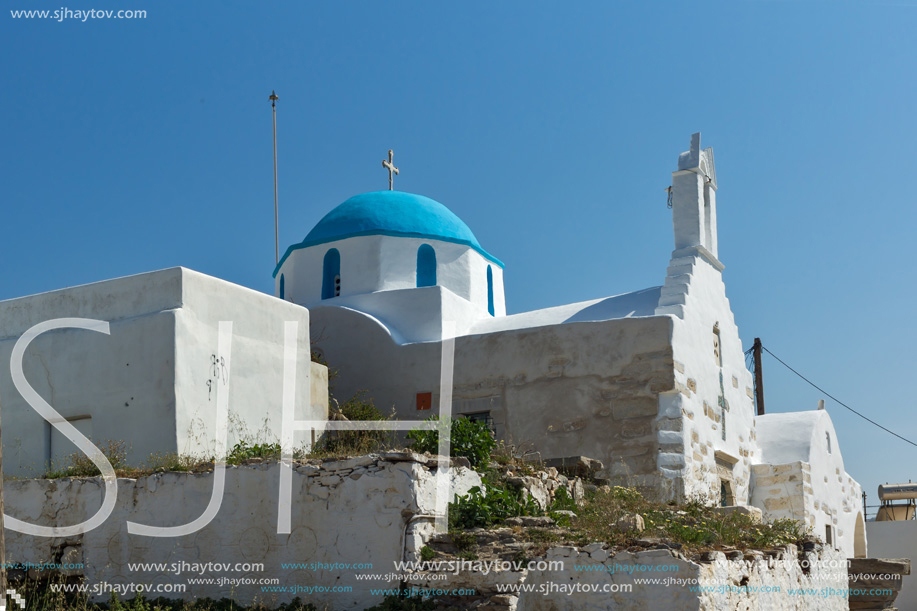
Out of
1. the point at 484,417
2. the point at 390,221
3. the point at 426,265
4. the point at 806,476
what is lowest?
the point at 806,476

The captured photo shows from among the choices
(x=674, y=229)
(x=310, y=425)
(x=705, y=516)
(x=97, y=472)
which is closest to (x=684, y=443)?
(x=705, y=516)

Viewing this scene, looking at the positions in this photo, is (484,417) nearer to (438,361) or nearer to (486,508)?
(438,361)

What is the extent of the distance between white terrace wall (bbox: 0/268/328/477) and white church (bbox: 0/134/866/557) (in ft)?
0.07

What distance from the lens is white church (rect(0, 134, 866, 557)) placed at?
10.6 metres

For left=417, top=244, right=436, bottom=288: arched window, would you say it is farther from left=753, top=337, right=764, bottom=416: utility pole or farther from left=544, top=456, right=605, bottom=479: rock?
left=753, top=337, right=764, bottom=416: utility pole

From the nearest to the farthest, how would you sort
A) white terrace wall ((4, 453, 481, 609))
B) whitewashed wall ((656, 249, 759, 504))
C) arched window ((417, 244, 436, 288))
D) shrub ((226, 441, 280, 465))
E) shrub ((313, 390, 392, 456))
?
white terrace wall ((4, 453, 481, 609))
shrub ((226, 441, 280, 465))
shrub ((313, 390, 392, 456))
whitewashed wall ((656, 249, 759, 504))
arched window ((417, 244, 436, 288))

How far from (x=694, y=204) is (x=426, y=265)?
4.57 meters

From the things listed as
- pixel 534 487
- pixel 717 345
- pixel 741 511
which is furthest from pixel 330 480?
pixel 717 345

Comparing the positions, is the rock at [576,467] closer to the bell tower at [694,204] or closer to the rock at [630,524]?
the rock at [630,524]

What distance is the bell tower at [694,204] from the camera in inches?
561

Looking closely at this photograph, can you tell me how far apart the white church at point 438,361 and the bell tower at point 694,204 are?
31 millimetres

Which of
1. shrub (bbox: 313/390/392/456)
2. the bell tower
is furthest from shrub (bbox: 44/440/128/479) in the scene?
the bell tower

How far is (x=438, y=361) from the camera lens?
1388cm

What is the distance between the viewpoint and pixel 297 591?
8.43 meters
